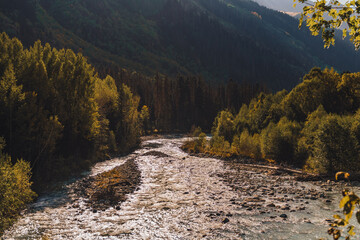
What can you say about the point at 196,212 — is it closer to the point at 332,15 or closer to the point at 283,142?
the point at 332,15

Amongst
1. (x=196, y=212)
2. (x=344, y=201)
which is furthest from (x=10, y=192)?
(x=344, y=201)

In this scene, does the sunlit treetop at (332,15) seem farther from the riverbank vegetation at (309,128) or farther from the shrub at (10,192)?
the riverbank vegetation at (309,128)

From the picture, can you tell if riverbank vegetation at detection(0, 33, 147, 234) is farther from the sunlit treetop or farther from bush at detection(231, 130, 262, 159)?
bush at detection(231, 130, 262, 159)

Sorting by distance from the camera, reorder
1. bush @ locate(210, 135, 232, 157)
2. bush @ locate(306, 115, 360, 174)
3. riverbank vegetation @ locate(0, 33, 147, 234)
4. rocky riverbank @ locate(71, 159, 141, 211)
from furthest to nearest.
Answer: bush @ locate(210, 135, 232, 157)
bush @ locate(306, 115, 360, 174)
rocky riverbank @ locate(71, 159, 141, 211)
riverbank vegetation @ locate(0, 33, 147, 234)

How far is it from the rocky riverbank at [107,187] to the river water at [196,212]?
0.77 m

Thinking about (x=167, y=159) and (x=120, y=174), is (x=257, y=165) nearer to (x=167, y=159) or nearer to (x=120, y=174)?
(x=167, y=159)

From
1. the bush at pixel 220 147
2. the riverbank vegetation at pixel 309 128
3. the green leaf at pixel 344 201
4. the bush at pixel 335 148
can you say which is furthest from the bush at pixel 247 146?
the green leaf at pixel 344 201

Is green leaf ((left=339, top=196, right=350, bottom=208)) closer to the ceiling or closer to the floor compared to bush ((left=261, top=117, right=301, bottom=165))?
closer to the ceiling

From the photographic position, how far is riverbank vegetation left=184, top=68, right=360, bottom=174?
2695 centimetres

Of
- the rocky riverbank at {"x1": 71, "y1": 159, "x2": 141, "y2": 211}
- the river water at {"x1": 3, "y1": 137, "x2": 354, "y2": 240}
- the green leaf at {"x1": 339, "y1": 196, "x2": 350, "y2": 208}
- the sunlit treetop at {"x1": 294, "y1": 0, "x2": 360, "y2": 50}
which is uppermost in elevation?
the sunlit treetop at {"x1": 294, "y1": 0, "x2": 360, "y2": 50}

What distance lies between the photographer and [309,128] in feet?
109

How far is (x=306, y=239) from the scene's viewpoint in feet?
45.6

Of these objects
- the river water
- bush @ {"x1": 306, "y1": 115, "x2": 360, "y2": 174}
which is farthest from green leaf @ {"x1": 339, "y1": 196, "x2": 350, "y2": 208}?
bush @ {"x1": 306, "y1": 115, "x2": 360, "y2": 174}

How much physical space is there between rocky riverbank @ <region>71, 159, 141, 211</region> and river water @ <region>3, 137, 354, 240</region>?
0.77 m
